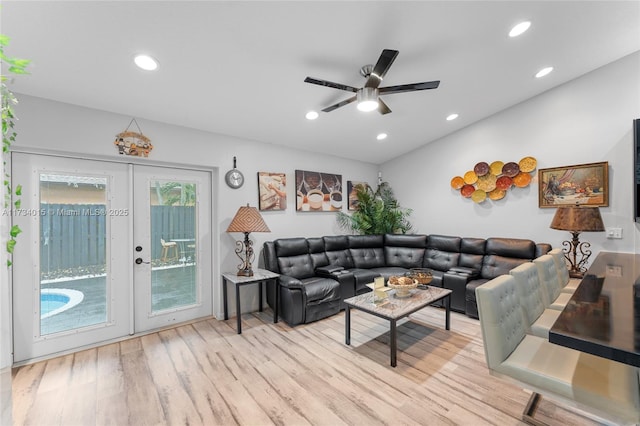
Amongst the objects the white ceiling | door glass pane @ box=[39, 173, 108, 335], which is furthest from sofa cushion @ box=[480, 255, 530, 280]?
door glass pane @ box=[39, 173, 108, 335]

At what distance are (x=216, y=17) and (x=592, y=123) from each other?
4.69 m

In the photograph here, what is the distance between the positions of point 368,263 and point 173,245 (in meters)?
3.24

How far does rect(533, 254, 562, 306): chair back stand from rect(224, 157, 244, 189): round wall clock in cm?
358

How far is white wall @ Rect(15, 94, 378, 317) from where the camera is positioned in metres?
2.66

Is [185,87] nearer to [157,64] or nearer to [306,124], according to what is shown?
[157,64]

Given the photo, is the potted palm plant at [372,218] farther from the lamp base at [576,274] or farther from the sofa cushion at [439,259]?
the lamp base at [576,274]

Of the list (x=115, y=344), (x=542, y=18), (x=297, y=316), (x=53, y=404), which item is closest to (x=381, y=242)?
(x=297, y=316)

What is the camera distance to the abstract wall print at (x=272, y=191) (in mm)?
4195

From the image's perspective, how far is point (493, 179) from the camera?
14.6 ft

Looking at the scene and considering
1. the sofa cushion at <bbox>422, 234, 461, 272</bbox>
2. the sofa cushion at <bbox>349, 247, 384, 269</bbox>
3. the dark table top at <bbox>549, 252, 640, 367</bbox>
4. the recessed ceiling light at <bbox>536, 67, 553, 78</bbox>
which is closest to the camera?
the dark table top at <bbox>549, 252, 640, 367</bbox>

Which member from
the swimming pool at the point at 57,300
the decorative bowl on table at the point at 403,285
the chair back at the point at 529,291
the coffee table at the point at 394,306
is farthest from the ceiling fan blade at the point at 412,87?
the swimming pool at the point at 57,300

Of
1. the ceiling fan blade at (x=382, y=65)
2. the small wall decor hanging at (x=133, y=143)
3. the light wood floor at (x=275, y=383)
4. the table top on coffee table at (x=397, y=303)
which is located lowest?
the light wood floor at (x=275, y=383)

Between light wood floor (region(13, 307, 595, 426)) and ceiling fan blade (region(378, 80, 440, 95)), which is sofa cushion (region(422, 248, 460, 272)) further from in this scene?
ceiling fan blade (region(378, 80, 440, 95))

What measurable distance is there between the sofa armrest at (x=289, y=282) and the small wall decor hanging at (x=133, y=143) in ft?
7.53
